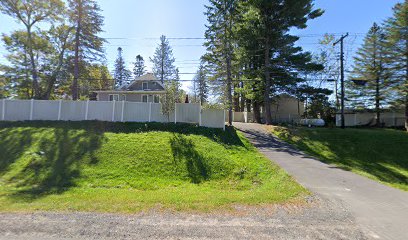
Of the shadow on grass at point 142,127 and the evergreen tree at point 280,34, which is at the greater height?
the evergreen tree at point 280,34

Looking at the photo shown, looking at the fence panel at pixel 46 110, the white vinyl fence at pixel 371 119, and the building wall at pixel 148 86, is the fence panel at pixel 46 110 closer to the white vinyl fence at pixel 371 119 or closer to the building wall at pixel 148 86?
Answer: the building wall at pixel 148 86

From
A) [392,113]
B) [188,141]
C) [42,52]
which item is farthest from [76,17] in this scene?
[392,113]

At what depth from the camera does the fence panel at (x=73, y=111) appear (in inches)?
766

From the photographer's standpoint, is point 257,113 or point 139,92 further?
point 257,113

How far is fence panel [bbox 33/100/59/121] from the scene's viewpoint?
768 inches

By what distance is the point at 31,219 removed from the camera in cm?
625

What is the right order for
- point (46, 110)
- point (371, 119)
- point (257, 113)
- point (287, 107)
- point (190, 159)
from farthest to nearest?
point (287, 107)
point (371, 119)
point (257, 113)
point (46, 110)
point (190, 159)

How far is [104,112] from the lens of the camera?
63.8 feet

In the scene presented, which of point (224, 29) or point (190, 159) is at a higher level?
point (224, 29)

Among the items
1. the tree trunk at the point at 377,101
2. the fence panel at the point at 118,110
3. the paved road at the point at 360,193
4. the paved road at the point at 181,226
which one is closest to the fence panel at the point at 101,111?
the fence panel at the point at 118,110

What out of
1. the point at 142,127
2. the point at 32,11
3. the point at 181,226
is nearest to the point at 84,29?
the point at 32,11

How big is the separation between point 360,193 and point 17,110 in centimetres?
2157

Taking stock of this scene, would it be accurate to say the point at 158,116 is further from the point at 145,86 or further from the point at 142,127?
the point at 145,86

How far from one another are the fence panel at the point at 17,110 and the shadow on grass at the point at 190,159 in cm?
1143
